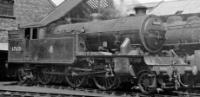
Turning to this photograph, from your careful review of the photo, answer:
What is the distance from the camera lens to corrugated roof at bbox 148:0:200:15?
62.6ft

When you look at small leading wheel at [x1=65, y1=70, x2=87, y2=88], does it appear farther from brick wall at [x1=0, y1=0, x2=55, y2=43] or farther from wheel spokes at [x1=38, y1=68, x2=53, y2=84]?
brick wall at [x1=0, y1=0, x2=55, y2=43]

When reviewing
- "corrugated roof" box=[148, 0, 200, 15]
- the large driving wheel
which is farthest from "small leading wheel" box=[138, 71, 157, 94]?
"corrugated roof" box=[148, 0, 200, 15]

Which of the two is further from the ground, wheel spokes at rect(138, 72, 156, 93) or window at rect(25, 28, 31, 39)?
window at rect(25, 28, 31, 39)

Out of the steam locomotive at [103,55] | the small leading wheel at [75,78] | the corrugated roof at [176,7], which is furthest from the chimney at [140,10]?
the corrugated roof at [176,7]

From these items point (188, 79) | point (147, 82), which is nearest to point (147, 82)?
point (147, 82)

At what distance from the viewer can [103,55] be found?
11.9 meters

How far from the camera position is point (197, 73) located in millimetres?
10711

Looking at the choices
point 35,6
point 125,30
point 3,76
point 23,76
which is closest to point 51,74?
point 23,76

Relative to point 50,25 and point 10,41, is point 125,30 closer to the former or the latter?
point 50,25

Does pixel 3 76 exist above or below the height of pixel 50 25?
below

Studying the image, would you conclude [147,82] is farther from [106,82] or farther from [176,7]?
[176,7]

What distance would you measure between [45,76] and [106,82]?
3.51 metres

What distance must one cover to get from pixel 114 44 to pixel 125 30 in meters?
0.80

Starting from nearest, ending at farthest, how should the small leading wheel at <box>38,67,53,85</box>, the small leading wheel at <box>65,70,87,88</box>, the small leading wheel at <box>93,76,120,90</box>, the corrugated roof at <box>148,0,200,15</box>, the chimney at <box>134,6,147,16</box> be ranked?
the small leading wheel at <box>93,76,120,90</box> → the chimney at <box>134,6,147,16</box> → the small leading wheel at <box>65,70,87,88</box> → the small leading wheel at <box>38,67,53,85</box> → the corrugated roof at <box>148,0,200,15</box>
